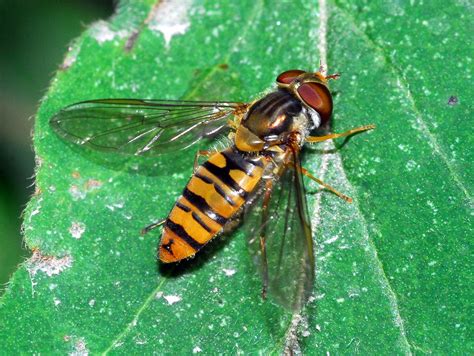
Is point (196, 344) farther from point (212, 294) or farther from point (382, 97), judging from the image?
point (382, 97)

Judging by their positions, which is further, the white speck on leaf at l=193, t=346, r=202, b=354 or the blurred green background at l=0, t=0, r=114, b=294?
the blurred green background at l=0, t=0, r=114, b=294

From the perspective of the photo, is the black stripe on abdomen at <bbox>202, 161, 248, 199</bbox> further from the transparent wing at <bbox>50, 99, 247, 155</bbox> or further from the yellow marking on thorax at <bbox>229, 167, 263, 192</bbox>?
the transparent wing at <bbox>50, 99, 247, 155</bbox>

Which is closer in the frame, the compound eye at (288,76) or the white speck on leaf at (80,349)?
the white speck on leaf at (80,349)

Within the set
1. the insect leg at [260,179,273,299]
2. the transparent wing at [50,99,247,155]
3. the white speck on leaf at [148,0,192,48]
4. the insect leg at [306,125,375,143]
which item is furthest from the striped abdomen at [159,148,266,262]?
the white speck on leaf at [148,0,192,48]

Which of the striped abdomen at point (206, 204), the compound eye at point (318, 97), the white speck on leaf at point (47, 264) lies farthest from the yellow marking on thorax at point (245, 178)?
the white speck on leaf at point (47, 264)

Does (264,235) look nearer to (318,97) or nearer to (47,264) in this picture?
(318,97)

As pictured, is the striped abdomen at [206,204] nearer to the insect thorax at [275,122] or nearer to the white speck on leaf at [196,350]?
the insect thorax at [275,122]
